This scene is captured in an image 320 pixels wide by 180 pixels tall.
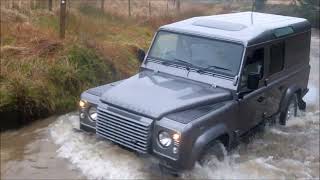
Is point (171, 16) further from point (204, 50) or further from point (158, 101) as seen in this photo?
point (158, 101)

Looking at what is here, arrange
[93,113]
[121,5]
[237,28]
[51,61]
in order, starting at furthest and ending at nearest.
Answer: [121,5] < [51,61] < [237,28] < [93,113]

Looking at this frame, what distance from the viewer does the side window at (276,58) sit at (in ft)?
24.3

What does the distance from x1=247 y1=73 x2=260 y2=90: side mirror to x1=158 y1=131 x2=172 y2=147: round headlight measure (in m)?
1.62

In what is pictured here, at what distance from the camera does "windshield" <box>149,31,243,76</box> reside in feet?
21.8

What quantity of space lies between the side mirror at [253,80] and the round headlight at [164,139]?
1.62 m

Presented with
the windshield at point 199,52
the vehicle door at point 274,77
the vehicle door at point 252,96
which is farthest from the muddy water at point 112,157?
the windshield at point 199,52

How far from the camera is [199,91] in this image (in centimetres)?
641

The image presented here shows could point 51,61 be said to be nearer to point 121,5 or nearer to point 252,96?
point 252,96

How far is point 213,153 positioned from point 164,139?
0.84 meters

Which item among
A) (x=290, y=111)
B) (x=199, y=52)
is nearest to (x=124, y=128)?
(x=199, y=52)

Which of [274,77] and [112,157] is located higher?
[274,77]

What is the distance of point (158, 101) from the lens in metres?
5.89

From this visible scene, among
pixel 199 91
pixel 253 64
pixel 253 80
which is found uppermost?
pixel 253 64

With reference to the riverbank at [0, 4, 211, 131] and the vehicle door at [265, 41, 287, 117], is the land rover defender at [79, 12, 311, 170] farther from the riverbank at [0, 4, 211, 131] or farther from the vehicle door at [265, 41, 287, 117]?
the riverbank at [0, 4, 211, 131]
